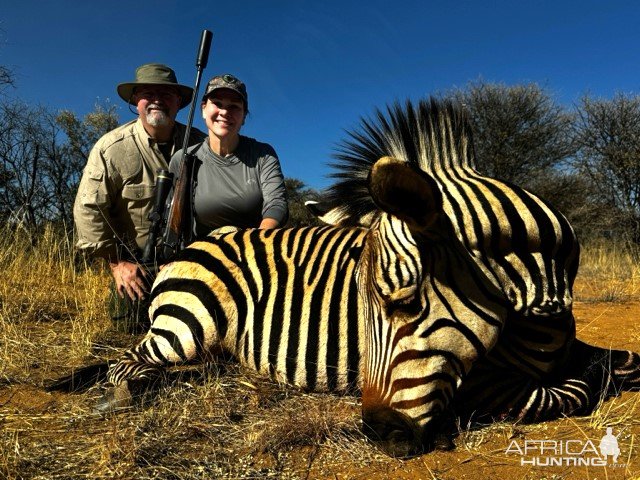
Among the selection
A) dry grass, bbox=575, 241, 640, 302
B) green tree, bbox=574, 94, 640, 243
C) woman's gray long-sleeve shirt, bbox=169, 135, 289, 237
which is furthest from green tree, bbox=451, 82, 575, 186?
woman's gray long-sleeve shirt, bbox=169, 135, 289, 237

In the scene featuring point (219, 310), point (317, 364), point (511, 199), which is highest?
point (511, 199)

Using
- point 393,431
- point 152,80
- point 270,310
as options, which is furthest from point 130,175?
point 393,431

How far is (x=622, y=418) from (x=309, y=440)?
1.22 m

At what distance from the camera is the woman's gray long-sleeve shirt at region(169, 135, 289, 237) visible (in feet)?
12.2

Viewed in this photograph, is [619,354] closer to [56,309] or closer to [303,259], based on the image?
[303,259]

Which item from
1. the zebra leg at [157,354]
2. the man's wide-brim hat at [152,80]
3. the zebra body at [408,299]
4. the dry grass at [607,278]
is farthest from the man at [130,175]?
the dry grass at [607,278]

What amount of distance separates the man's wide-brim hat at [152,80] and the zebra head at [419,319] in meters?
3.25

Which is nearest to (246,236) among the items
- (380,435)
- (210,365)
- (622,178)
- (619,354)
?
(210,365)

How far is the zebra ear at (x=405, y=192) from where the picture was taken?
1.41 meters

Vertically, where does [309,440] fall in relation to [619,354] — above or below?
below

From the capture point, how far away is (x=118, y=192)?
13.2ft

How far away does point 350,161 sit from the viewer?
7.30 ft

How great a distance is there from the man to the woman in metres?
0.37

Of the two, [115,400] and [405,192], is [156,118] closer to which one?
[115,400]
